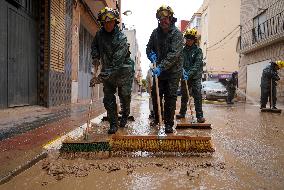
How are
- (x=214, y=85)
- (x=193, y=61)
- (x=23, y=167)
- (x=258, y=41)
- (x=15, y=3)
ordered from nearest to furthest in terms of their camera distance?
(x=23, y=167)
(x=193, y=61)
(x=15, y=3)
(x=214, y=85)
(x=258, y=41)

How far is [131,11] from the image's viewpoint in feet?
93.4

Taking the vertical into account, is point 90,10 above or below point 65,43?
above

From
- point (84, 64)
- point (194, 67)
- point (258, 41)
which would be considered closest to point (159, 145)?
point (194, 67)

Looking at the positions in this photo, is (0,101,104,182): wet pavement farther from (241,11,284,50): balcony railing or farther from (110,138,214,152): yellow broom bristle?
(241,11,284,50): balcony railing

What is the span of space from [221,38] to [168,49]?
129 ft

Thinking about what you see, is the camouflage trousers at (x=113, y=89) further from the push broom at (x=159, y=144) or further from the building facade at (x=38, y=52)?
the push broom at (x=159, y=144)

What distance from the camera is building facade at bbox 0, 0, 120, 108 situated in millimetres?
8281

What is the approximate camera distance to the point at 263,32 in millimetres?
25562

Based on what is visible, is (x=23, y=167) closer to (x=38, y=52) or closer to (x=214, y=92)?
(x=38, y=52)

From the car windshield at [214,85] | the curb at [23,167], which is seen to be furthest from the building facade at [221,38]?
the curb at [23,167]

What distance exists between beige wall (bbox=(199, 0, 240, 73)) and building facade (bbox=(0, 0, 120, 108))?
1224 inches

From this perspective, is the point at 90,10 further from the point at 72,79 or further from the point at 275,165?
the point at 275,165

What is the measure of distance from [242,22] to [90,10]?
1680 cm

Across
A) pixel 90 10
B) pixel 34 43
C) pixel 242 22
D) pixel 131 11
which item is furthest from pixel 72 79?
pixel 242 22
